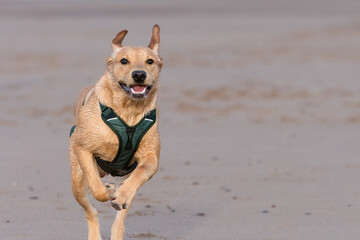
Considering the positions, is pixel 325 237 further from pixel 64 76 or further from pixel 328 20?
pixel 328 20

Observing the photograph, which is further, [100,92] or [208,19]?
[208,19]

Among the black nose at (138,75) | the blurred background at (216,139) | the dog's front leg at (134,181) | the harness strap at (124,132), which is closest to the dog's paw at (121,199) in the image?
the dog's front leg at (134,181)

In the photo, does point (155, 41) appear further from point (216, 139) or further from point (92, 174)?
point (216, 139)

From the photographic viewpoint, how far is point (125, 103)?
20.6 ft

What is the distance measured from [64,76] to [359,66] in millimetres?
6981

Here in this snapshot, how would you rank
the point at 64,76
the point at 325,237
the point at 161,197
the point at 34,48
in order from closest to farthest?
the point at 325,237 → the point at 161,197 → the point at 64,76 → the point at 34,48

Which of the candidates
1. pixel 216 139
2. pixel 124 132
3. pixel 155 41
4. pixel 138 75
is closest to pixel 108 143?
pixel 124 132

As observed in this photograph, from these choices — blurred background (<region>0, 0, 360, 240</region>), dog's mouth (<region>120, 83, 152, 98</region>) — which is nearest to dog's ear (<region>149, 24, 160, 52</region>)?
dog's mouth (<region>120, 83, 152, 98</region>)

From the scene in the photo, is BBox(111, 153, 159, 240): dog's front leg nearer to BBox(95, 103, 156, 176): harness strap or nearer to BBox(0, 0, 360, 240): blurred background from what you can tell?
BBox(95, 103, 156, 176): harness strap

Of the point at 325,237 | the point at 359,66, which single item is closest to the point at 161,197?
the point at 325,237

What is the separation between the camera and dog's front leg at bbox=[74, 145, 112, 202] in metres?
6.16

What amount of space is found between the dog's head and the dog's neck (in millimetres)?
59

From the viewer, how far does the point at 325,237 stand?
732 centimetres

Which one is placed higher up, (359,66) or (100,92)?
(100,92)
